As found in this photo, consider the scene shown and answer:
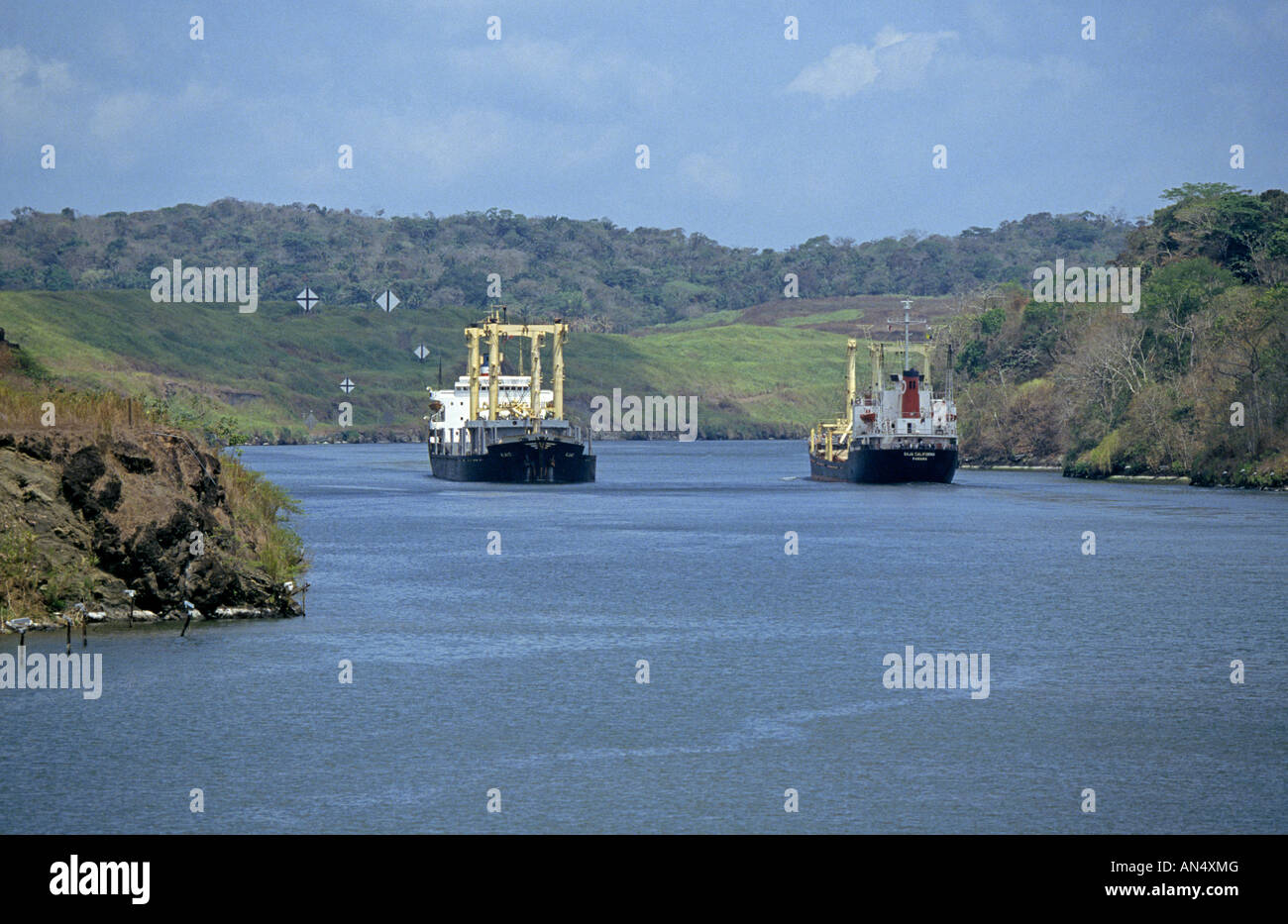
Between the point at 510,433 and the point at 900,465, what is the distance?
2567 cm

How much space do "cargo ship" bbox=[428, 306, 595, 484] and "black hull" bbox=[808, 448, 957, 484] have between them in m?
17.6

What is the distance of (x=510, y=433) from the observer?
102188mm

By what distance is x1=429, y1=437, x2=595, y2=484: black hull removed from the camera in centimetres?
9806

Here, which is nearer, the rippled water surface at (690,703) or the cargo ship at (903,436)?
the rippled water surface at (690,703)
